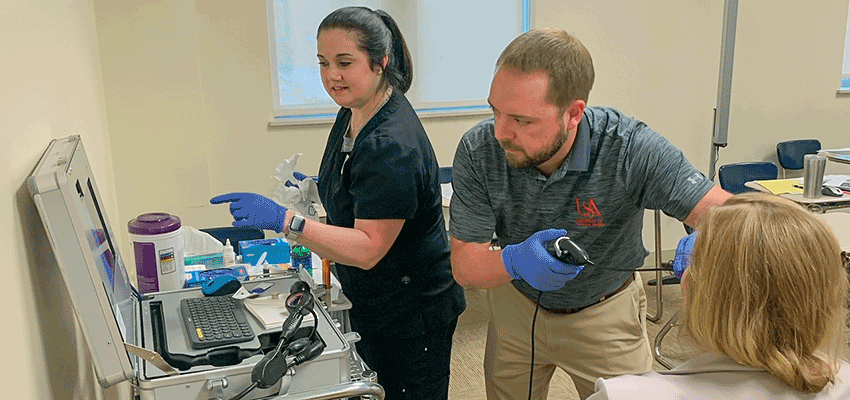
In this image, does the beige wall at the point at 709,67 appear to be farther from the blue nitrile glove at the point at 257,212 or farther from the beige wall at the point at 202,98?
the blue nitrile glove at the point at 257,212

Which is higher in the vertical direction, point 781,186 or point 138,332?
point 138,332

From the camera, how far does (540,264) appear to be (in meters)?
1.28

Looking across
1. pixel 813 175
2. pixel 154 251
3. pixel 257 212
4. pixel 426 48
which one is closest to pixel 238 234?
pixel 154 251

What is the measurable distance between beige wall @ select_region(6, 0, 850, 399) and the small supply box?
5cm

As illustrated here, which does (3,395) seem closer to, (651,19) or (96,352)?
(96,352)

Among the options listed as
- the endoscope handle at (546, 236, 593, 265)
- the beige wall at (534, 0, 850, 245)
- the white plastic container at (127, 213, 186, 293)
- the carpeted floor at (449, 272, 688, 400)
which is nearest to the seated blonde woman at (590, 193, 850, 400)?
the endoscope handle at (546, 236, 593, 265)

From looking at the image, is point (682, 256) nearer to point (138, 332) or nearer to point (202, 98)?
point (138, 332)

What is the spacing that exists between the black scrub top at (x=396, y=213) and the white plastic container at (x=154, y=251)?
1.31ft

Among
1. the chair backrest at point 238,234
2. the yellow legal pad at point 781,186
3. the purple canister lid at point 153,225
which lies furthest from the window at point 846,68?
the purple canister lid at point 153,225

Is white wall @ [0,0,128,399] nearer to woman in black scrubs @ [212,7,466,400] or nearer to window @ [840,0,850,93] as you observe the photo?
woman in black scrubs @ [212,7,466,400]

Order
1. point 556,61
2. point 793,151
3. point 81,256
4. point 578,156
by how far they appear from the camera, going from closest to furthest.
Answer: point 81,256 → point 556,61 → point 578,156 → point 793,151

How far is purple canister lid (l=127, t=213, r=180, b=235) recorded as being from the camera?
1.58 metres

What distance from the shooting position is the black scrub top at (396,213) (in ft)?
4.90

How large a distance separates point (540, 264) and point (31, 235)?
0.85 metres
